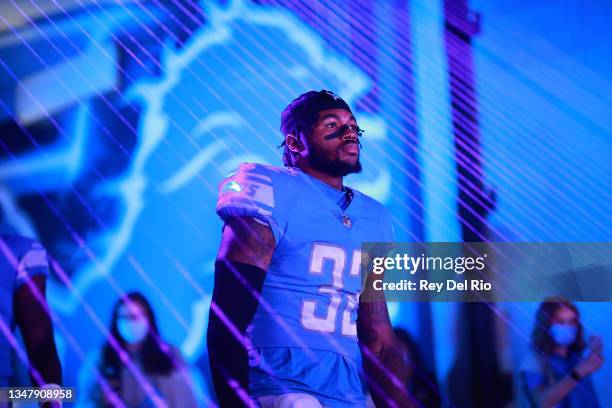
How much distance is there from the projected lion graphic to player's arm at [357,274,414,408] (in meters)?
0.93

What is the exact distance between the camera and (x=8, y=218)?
9.66 ft

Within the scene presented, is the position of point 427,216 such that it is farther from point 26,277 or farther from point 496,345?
point 26,277

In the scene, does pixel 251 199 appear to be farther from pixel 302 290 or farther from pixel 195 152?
pixel 195 152

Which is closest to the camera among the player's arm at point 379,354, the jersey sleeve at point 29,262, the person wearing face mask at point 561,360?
the player's arm at point 379,354

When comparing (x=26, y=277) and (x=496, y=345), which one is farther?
(x=496, y=345)

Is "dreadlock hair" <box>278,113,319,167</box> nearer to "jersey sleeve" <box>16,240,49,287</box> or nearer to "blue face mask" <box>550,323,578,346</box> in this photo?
"jersey sleeve" <box>16,240,49,287</box>

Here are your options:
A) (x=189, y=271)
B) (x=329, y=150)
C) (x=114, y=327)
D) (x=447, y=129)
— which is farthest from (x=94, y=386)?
(x=447, y=129)

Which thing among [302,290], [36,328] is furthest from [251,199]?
[36,328]

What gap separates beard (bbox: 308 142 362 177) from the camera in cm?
200

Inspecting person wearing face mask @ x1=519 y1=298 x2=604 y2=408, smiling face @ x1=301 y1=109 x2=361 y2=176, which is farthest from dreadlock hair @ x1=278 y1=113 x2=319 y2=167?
person wearing face mask @ x1=519 y1=298 x2=604 y2=408

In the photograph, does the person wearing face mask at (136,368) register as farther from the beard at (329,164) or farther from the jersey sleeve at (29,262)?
the beard at (329,164)

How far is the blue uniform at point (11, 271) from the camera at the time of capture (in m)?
2.07

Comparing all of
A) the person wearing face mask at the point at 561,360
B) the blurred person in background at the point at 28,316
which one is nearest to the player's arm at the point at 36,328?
the blurred person in background at the point at 28,316

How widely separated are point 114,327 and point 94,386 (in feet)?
0.82
